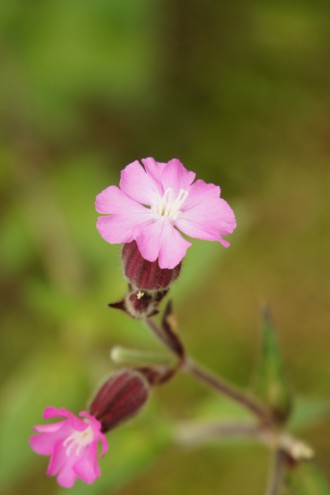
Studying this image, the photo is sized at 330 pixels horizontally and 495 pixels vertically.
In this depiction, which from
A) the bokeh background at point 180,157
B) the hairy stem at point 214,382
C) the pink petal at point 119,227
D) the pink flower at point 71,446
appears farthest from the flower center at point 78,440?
the bokeh background at point 180,157

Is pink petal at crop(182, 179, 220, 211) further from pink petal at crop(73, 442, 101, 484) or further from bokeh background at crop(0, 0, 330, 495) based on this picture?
bokeh background at crop(0, 0, 330, 495)

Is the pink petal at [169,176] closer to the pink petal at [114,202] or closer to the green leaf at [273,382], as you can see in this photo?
the pink petal at [114,202]

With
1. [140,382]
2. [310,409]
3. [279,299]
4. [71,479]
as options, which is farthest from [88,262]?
[71,479]

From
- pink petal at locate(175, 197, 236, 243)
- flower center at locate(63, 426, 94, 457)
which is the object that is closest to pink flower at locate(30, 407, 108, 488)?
flower center at locate(63, 426, 94, 457)

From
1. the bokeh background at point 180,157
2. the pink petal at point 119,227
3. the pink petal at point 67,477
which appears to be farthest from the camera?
the bokeh background at point 180,157

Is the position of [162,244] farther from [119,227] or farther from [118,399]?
[118,399]

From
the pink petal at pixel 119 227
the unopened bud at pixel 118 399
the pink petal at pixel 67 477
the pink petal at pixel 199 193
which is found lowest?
the pink petal at pixel 67 477
